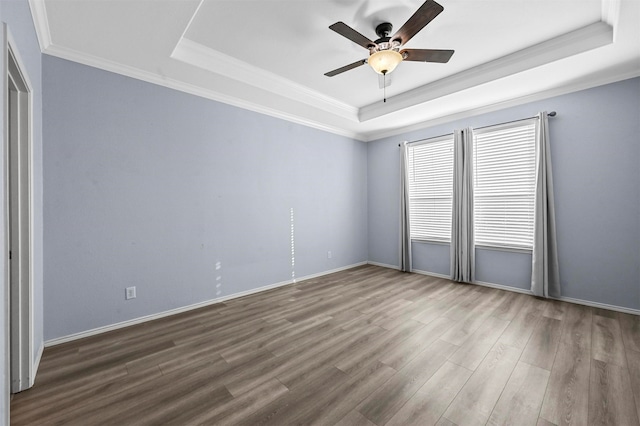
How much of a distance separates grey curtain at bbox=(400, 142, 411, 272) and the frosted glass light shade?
2784mm

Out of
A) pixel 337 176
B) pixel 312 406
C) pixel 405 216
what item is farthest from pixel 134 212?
pixel 405 216

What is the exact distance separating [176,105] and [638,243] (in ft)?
18.5

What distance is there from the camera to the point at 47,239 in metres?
2.48

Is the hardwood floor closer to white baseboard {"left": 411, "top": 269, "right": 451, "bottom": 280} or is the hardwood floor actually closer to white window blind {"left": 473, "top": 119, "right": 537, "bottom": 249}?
white window blind {"left": 473, "top": 119, "right": 537, "bottom": 249}

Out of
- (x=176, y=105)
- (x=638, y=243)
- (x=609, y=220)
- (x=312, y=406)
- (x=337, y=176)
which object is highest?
(x=176, y=105)

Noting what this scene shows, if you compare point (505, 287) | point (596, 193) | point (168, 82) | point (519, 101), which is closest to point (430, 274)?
point (505, 287)

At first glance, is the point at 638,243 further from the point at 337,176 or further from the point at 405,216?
the point at 337,176

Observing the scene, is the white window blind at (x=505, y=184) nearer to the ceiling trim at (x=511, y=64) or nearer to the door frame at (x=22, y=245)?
the ceiling trim at (x=511, y=64)

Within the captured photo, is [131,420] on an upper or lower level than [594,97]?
lower

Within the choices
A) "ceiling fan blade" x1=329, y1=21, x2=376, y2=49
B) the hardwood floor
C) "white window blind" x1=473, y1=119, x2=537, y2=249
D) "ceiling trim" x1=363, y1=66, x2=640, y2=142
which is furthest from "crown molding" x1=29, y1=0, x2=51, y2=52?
"white window blind" x1=473, y1=119, x2=537, y2=249

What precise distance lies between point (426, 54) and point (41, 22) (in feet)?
10.6

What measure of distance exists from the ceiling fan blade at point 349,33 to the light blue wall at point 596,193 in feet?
9.57

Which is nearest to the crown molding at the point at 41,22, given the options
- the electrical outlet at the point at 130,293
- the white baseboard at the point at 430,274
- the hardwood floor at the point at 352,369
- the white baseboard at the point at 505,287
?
the electrical outlet at the point at 130,293

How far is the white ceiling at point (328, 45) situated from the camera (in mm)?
2273
